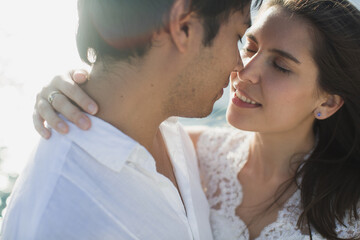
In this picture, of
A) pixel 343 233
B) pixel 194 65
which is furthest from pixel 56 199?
pixel 343 233

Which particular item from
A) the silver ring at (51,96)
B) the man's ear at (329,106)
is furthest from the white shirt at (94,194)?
the man's ear at (329,106)

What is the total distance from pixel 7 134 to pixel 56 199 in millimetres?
2071

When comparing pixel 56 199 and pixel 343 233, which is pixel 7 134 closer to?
pixel 56 199

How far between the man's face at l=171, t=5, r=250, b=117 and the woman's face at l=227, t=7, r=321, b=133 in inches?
12.2

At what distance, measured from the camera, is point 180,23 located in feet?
4.70

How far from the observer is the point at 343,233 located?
1.95 m

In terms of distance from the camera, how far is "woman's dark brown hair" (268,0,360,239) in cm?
192

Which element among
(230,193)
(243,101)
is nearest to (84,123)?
(243,101)

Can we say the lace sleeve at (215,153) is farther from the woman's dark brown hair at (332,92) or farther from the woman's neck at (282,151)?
the woman's dark brown hair at (332,92)

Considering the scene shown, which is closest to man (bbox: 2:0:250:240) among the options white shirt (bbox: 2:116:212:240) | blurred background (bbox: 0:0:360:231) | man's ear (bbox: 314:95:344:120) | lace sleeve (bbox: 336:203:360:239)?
white shirt (bbox: 2:116:212:240)

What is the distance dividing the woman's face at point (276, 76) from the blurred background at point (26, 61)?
1.47 meters

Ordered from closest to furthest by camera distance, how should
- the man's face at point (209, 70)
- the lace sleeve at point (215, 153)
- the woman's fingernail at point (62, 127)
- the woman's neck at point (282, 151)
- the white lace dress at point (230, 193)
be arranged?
1. the woman's fingernail at point (62, 127)
2. the man's face at point (209, 70)
3. the white lace dress at point (230, 193)
4. the woman's neck at point (282, 151)
5. the lace sleeve at point (215, 153)

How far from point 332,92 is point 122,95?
1158mm

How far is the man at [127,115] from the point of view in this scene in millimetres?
1357
